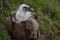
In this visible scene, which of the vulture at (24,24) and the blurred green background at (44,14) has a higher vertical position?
the vulture at (24,24)

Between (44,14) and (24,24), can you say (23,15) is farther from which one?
(44,14)

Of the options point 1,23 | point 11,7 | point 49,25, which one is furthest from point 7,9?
point 49,25

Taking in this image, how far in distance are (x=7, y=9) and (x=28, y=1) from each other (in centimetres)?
67

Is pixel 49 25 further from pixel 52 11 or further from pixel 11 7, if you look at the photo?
pixel 11 7

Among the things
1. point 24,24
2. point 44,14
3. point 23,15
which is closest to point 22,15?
point 23,15

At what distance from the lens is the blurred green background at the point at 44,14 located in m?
6.98

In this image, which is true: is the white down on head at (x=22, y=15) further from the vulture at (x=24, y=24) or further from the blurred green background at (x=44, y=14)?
the blurred green background at (x=44, y=14)

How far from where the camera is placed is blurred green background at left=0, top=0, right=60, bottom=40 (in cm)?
698

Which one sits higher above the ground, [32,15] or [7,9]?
[32,15]

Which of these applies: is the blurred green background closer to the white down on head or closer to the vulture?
the vulture

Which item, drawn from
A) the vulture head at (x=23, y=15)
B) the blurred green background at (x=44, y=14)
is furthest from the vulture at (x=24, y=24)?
the blurred green background at (x=44, y=14)

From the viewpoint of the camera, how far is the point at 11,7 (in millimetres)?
7266

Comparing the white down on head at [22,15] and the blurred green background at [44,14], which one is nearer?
the white down on head at [22,15]

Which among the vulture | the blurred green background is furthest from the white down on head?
the blurred green background
